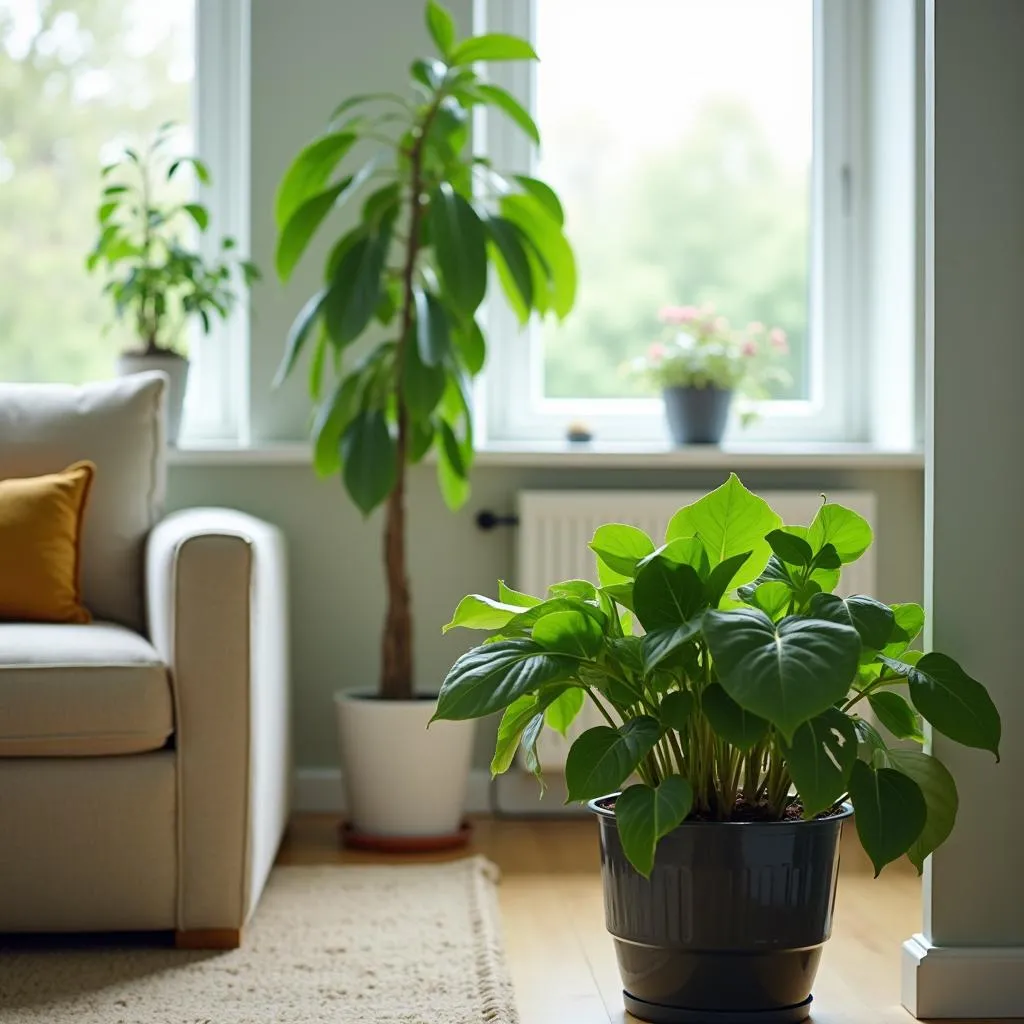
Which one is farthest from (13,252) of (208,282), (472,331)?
(472,331)

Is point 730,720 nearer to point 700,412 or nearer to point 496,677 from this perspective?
point 496,677

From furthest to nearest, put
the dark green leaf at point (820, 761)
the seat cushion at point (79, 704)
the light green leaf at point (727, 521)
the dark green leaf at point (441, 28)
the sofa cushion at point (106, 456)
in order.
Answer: the dark green leaf at point (441, 28) < the sofa cushion at point (106, 456) < the seat cushion at point (79, 704) < the light green leaf at point (727, 521) < the dark green leaf at point (820, 761)

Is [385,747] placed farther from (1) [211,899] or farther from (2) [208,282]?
(2) [208,282]

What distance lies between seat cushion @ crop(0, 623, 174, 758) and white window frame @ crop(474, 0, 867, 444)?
147cm

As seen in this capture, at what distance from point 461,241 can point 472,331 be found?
0.68 feet

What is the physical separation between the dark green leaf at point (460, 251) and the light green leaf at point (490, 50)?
32 cm

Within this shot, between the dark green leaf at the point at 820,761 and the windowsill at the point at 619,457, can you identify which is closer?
the dark green leaf at the point at 820,761

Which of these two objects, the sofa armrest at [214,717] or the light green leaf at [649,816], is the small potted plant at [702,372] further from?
the light green leaf at [649,816]

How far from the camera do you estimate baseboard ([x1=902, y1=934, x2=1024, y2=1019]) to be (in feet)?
6.03

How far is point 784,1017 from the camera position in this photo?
5.90 feet

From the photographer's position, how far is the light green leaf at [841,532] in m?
1.83

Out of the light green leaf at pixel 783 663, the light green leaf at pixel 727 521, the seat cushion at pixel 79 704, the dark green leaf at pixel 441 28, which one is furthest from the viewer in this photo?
the dark green leaf at pixel 441 28

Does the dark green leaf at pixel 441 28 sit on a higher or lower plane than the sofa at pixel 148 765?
higher

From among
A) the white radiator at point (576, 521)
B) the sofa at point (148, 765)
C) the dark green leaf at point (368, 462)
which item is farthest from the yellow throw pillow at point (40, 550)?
the white radiator at point (576, 521)
